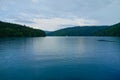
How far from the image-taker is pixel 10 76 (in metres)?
31.0

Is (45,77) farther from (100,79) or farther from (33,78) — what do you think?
(100,79)

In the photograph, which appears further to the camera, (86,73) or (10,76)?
(86,73)

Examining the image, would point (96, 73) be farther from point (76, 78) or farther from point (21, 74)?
point (21, 74)

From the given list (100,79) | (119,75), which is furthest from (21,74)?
(119,75)

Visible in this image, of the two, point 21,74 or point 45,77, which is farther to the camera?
point 21,74

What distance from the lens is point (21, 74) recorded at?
32375 mm

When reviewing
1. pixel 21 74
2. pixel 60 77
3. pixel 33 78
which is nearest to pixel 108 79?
pixel 60 77

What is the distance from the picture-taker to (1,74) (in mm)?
32000

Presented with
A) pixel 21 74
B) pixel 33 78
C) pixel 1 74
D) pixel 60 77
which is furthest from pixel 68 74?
pixel 1 74

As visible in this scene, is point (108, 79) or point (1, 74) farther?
point (1, 74)

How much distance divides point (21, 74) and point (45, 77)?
544cm

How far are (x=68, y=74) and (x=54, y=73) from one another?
297 centimetres

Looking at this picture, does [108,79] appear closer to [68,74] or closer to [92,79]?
[92,79]

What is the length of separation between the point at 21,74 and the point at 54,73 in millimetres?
6606
